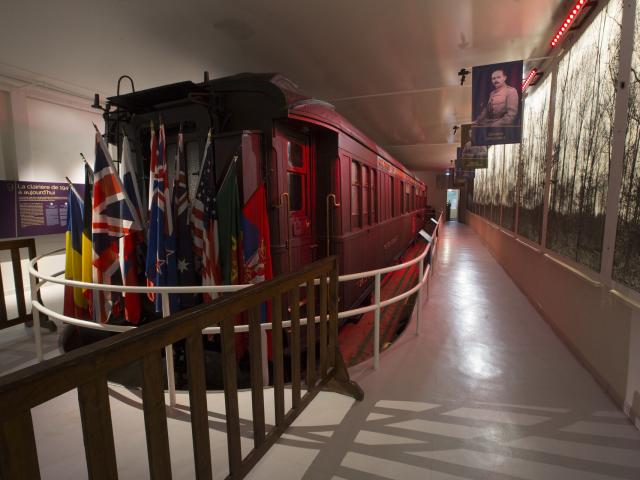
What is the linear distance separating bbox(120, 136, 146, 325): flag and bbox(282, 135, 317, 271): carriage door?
62.6 inches

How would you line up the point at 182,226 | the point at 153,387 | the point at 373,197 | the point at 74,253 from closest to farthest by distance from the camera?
the point at 153,387 < the point at 182,226 < the point at 74,253 < the point at 373,197

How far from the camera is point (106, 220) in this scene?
3.16 metres

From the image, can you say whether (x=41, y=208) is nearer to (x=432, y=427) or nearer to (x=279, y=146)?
(x=279, y=146)

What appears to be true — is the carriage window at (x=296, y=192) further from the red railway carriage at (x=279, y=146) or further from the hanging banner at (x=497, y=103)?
the hanging banner at (x=497, y=103)

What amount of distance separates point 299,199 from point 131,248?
185cm

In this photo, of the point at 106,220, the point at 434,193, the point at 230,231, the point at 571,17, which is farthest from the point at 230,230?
the point at 434,193

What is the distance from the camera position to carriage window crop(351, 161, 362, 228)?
15.3 ft

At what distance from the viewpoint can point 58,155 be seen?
6.63m

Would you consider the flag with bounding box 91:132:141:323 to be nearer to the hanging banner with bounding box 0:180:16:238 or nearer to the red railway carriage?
the red railway carriage

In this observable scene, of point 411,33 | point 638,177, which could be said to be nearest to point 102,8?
point 411,33

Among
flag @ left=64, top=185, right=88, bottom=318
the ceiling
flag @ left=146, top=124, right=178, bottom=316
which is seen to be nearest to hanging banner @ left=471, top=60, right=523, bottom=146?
the ceiling

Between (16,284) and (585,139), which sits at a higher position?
(585,139)

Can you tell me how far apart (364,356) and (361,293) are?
4.42 feet

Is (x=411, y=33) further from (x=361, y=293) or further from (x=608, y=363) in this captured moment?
(x=608, y=363)
